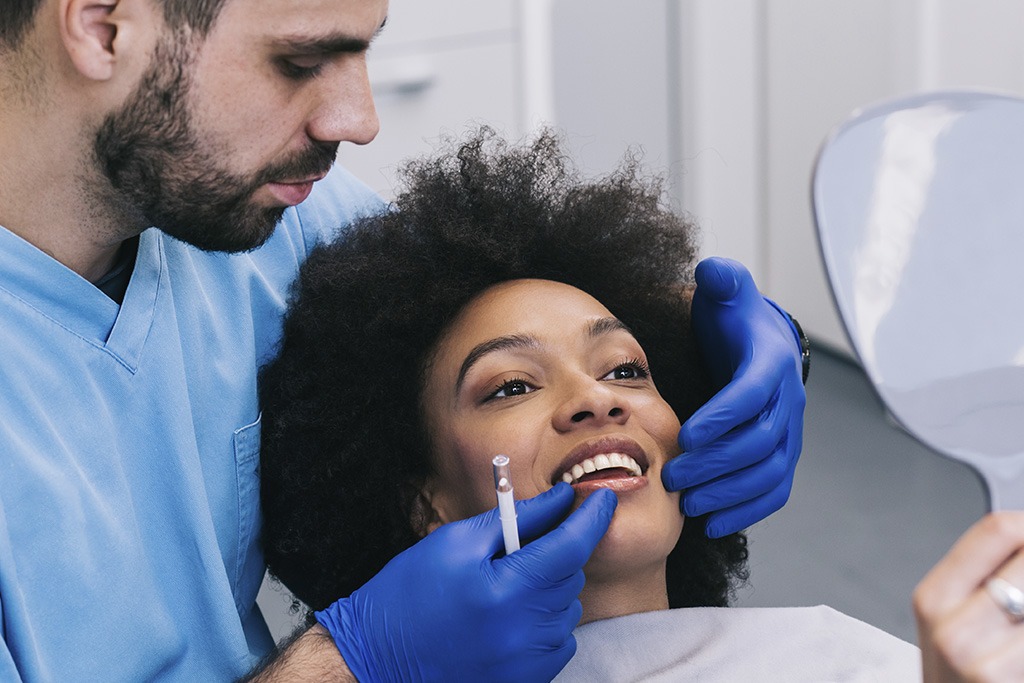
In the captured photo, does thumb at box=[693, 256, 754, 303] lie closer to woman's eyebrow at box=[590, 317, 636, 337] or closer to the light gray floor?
woman's eyebrow at box=[590, 317, 636, 337]

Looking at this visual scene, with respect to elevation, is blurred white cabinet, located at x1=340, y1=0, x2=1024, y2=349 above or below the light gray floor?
above

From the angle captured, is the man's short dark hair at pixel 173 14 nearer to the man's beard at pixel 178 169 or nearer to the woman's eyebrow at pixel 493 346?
the man's beard at pixel 178 169

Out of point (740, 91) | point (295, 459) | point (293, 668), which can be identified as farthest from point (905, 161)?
point (740, 91)

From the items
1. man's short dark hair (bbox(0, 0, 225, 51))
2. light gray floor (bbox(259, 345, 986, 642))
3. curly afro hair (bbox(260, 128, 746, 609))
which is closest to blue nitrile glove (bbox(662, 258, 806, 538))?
curly afro hair (bbox(260, 128, 746, 609))

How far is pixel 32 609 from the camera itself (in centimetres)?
102

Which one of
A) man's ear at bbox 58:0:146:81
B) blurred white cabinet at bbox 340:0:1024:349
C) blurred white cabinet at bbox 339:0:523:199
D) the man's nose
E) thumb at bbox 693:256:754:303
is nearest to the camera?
man's ear at bbox 58:0:146:81

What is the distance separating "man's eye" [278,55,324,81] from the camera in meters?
1.09

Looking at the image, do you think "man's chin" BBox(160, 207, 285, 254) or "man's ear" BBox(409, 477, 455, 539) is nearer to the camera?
"man's chin" BBox(160, 207, 285, 254)

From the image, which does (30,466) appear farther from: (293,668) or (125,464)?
(293,668)

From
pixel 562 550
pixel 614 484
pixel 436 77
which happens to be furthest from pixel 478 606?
pixel 436 77

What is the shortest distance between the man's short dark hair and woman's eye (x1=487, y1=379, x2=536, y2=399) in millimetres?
460

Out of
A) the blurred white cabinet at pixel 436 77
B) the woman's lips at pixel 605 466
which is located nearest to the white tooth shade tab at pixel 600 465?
the woman's lips at pixel 605 466

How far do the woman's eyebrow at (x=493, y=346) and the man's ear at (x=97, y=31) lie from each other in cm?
46

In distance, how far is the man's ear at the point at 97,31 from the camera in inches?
40.0
